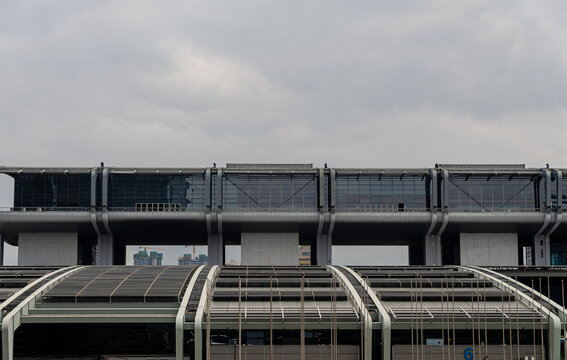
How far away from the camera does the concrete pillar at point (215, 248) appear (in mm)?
113875

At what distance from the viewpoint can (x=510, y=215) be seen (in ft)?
362

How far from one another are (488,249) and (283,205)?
32351 mm

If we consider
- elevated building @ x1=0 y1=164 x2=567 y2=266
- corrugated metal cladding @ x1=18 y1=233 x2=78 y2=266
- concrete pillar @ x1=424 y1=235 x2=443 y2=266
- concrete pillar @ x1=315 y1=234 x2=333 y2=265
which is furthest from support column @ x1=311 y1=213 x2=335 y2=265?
corrugated metal cladding @ x1=18 y1=233 x2=78 y2=266

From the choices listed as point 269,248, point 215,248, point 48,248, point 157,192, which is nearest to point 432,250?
point 269,248

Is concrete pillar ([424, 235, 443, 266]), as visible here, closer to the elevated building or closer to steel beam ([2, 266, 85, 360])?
the elevated building

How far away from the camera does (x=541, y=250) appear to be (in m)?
115

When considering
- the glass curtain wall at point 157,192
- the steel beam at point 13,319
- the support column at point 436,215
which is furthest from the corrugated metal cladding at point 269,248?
the steel beam at point 13,319

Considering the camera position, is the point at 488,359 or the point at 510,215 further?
the point at 510,215

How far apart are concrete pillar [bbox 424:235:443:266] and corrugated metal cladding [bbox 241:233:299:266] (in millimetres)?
19727

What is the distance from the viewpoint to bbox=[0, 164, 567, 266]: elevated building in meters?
110

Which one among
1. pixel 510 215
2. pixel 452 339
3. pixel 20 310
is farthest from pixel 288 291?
pixel 510 215

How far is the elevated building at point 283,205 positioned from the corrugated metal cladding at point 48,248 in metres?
0.15

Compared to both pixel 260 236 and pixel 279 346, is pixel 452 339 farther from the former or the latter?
pixel 260 236

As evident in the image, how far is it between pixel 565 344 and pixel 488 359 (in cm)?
737
